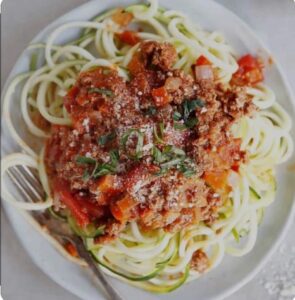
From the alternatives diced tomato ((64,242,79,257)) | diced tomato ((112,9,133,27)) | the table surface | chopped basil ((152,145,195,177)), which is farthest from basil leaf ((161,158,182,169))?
the table surface

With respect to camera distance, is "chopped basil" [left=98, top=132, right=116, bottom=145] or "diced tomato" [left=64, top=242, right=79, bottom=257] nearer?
"chopped basil" [left=98, top=132, right=116, bottom=145]

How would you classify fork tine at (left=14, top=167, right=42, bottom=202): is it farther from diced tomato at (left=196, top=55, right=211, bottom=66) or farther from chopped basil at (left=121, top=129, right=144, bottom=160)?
diced tomato at (left=196, top=55, right=211, bottom=66)

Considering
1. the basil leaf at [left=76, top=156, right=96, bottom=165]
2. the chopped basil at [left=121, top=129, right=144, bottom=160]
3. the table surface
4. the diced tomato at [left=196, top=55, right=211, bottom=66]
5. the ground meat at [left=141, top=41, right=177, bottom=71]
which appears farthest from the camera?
the table surface

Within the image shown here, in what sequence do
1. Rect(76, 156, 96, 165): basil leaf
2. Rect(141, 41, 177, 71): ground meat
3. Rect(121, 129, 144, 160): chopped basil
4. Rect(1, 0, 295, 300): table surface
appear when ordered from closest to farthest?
Rect(121, 129, 144, 160): chopped basil
Rect(76, 156, 96, 165): basil leaf
Rect(141, 41, 177, 71): ground meat
Rect(1, 0, 295, 300): table surface

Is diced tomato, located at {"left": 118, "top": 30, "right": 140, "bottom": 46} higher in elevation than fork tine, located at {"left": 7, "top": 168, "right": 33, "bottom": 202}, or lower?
higher

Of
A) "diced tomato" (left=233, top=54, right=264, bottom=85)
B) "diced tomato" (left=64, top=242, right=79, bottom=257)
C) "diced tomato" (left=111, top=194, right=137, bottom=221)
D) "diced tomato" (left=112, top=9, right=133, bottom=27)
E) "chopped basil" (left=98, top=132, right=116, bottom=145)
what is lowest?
Result: "diced tomato" (left=64, top=242, right=79, bottom=257)

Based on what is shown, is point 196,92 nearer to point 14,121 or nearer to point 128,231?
point 128,231
